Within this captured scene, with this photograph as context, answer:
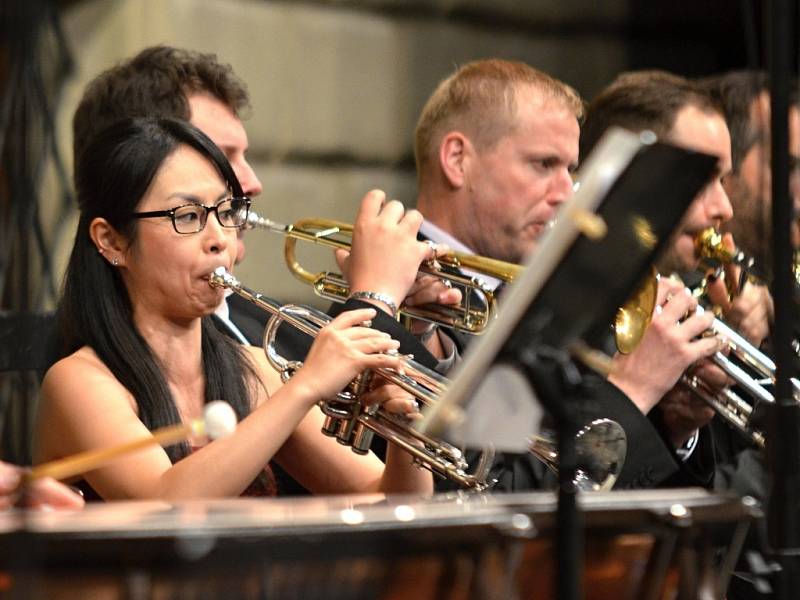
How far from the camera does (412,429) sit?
2539 millimetres

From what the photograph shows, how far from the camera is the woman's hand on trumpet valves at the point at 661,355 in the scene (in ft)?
9.86

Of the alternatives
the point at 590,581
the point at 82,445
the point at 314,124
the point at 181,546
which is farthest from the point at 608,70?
the point at 181,546

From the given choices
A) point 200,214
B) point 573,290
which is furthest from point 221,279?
point 573,290

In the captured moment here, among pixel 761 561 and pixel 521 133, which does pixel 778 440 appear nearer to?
pixel 761 561

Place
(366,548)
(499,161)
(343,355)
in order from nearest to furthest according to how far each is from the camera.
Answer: (366,548)
(343,355)
(499,161)

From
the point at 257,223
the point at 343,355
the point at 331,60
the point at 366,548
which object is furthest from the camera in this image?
the point at 331,60

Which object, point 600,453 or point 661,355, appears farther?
point 661,355

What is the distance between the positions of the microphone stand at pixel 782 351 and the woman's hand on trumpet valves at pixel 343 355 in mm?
761

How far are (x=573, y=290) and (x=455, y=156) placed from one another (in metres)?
2.01

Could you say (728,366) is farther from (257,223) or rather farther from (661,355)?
(257,223)

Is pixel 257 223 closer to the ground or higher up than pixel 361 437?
higher up

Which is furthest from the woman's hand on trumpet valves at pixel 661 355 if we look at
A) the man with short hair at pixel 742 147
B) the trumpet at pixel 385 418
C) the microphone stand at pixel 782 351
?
the microphone stand at pixel 782 351

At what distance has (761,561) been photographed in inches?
121

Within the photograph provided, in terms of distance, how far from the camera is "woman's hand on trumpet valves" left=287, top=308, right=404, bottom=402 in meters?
2.31
